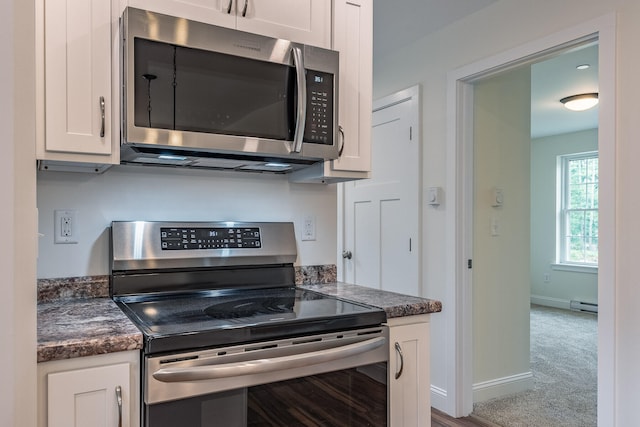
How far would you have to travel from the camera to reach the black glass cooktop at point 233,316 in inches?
46.4

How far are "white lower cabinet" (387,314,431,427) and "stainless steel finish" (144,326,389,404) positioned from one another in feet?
0.26

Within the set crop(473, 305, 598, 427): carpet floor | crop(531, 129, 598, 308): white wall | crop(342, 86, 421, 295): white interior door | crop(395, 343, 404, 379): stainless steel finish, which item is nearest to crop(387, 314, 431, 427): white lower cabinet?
crop(395, 343, 404, 379): stainless steel finish

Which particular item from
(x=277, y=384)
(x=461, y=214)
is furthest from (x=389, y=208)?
(x=277, y=384)

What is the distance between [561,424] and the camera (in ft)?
8.40

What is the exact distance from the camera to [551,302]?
6383 millimetres

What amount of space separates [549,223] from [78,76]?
6.44 m

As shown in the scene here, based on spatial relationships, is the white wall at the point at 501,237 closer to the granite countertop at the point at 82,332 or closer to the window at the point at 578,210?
the granite countertop at the point at 82,332

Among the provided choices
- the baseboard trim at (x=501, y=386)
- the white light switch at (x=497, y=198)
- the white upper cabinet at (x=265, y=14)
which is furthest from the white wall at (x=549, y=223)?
the white upper cabinet at (x=265, y=14)

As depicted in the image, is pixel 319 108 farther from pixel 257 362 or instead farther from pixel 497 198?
pixel 497 198

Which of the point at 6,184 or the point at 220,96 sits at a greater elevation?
the point at 220,96

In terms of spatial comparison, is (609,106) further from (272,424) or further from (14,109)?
(14,109)

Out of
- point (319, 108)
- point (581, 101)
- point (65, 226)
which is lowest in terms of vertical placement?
point (65, 226)

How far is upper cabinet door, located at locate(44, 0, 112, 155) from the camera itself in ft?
4.28

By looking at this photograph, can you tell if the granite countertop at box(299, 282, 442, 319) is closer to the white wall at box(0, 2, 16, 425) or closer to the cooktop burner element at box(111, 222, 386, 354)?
the cooktop burner element at box(111, 222, 386, 354)
